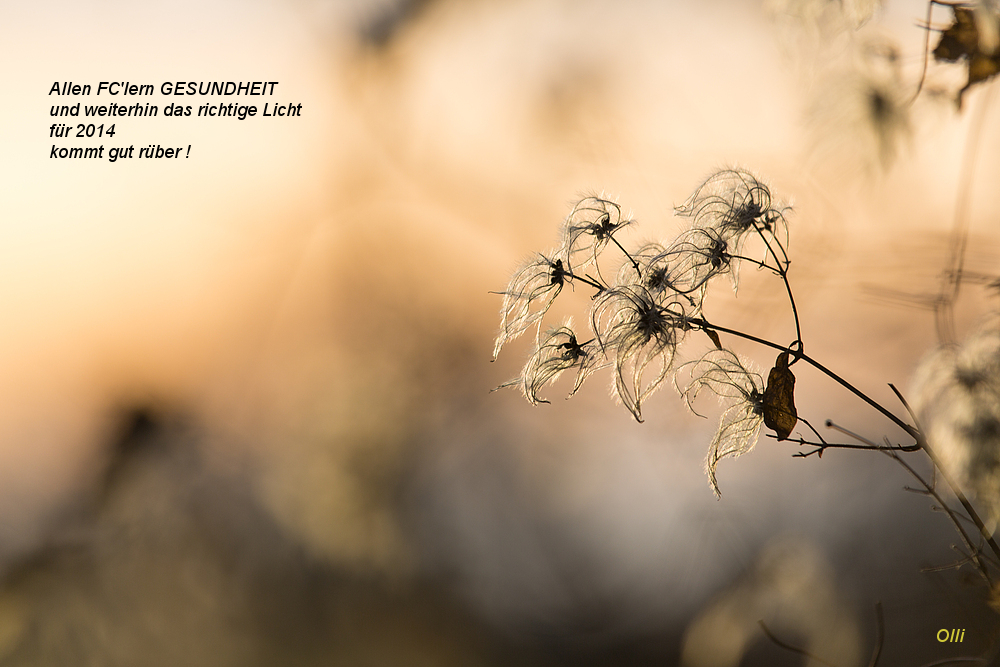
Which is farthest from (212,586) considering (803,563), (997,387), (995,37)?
(995,37)

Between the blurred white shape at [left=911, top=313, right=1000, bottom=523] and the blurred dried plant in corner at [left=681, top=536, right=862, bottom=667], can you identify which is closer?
the blurred white shape at [left=911, top=313, right=1000, bottom=523]

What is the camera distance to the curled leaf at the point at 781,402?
21.2 inches

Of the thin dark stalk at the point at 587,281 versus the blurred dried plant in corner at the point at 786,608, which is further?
the blurred dried plant in corner at the point at 786,608

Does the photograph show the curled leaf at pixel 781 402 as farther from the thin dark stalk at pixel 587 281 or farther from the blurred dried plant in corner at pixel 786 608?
the blurred dried plant in corner at pixel 786 608

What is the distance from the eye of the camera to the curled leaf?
0.54 m

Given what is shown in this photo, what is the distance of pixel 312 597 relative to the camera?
2510 mm

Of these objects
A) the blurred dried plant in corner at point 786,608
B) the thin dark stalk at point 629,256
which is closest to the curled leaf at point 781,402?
the thin dark stalk at point 629,256

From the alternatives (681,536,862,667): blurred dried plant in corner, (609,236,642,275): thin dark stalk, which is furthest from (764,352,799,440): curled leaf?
(681,536,862,667): blurred dried plant in corner

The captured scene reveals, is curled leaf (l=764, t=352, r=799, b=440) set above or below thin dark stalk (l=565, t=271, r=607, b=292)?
below

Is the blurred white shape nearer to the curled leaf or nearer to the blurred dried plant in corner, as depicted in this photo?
the curled leaf

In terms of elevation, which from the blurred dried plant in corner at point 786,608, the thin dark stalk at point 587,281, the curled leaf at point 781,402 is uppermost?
the thin dark stalk at point 587,281

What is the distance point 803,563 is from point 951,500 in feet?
4.55

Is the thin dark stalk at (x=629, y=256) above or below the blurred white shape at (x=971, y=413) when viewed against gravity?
above

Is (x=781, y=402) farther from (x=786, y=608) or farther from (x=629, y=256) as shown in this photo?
(x=786, y=608)
